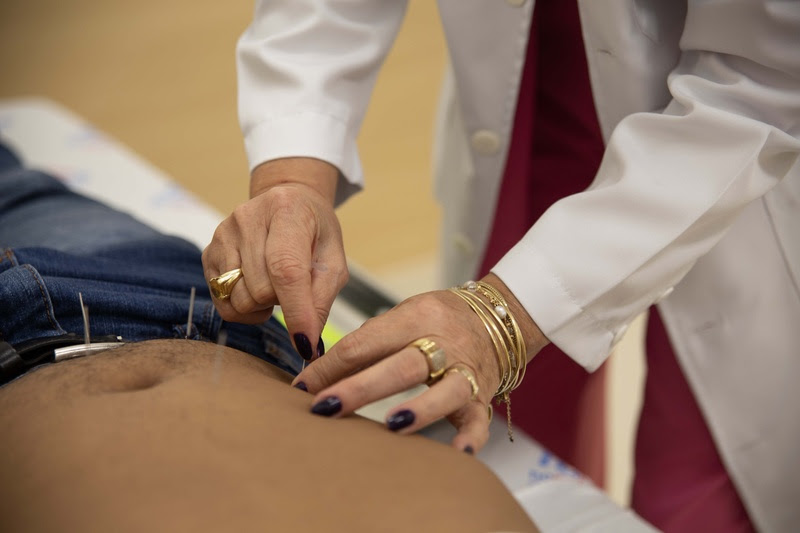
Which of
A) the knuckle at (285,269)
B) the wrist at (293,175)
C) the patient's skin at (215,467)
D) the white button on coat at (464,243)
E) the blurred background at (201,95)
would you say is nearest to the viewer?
the patient's skin at (215,467)

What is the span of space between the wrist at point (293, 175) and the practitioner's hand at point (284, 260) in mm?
64

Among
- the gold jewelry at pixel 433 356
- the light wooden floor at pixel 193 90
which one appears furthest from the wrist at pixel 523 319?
the light wooden floor at pixel 193 90

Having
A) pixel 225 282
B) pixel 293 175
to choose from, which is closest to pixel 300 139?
pixel 293 175

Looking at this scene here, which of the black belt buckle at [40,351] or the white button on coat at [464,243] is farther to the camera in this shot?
the white button on coat at [464,243]

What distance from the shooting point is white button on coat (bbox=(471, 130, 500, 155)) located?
101 cm

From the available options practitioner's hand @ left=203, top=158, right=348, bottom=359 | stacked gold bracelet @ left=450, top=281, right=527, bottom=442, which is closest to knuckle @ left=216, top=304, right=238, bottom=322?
practitioner's hand @ left=203, top=158, right=348, bottom=359

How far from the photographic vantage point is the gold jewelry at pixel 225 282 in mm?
705

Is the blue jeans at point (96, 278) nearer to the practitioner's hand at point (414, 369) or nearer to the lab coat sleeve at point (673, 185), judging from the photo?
the practitioner's hand at point (414, 369)

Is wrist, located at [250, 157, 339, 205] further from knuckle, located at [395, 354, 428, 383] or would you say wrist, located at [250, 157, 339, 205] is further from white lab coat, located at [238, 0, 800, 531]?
knuckle, located at [395, 354, 428, 383]

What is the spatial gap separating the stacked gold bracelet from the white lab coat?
0.09 ft

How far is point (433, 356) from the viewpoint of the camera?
2.06 ft

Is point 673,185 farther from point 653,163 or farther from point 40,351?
point 40,351

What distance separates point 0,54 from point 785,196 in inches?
125

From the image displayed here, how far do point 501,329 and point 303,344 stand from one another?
0.18m
